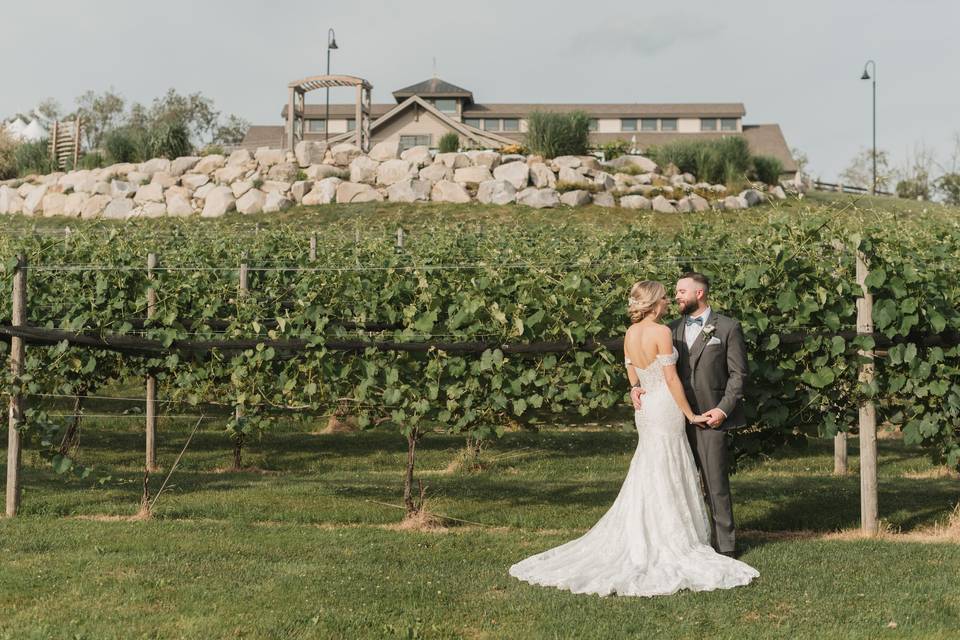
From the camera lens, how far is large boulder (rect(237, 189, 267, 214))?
27.0 meters

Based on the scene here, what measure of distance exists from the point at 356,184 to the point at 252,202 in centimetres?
289

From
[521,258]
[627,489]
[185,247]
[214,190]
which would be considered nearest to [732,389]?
[627,489]

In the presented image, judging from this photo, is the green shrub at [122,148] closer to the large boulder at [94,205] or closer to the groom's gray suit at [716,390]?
the large boulder at [94,205]

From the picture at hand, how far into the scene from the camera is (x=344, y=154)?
29.5 m

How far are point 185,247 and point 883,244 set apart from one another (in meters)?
8.30

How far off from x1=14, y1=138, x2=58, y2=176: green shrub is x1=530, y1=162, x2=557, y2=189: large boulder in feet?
56.5

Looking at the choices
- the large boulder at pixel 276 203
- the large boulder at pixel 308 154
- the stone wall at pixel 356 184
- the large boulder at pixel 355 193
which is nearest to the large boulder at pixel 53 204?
the stone wall at pixel 356 184

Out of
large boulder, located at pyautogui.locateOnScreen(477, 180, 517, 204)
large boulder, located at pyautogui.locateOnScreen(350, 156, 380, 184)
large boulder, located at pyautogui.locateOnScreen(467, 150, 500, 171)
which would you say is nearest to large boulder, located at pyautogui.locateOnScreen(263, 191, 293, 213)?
large boulder, located at pyautogui.locateOnScreen(350, 156, 380, 184)

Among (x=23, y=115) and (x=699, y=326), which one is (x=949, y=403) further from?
(x=23, y=115)

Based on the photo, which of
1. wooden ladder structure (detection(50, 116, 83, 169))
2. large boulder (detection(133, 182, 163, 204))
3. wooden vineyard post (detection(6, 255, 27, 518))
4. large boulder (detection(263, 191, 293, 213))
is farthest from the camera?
wooden ladder structure (detection(50, 116, 83, 169))

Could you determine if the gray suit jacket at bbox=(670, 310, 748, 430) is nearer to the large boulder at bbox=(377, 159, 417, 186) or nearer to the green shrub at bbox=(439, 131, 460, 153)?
the large boulder at bbox=(377, 159, 417, 186)

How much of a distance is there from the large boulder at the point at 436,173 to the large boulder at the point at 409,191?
0.46 metres

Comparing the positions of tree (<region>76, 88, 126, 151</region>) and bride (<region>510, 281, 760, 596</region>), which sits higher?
tree (<region>76, 88, 126, 151</region>)

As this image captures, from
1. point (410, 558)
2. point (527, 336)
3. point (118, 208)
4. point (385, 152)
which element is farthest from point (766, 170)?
point (410, 558)
